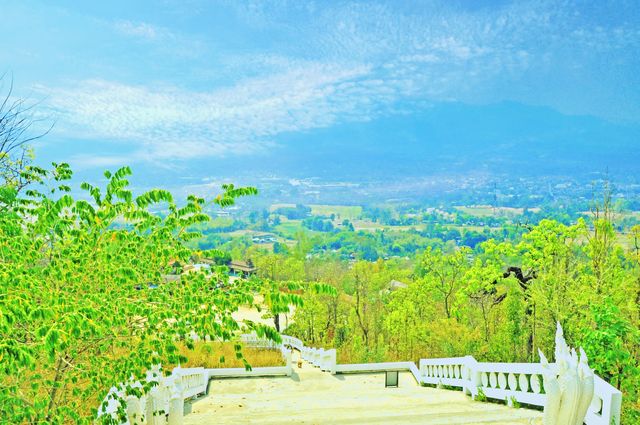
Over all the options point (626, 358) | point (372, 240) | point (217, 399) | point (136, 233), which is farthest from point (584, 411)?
point (372, 240)

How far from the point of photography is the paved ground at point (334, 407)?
29.9ft

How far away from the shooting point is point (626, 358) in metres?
9.01

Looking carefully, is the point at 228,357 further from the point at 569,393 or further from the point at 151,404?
the point at 569,393

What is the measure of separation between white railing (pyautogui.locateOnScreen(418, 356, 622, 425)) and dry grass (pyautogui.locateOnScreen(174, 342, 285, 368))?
241 inches

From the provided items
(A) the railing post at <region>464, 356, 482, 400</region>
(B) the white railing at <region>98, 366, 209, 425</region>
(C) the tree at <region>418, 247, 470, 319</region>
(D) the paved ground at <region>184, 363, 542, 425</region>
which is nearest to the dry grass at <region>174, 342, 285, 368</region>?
(D) the paved ground at <region>184, 363, 542, 425</region>

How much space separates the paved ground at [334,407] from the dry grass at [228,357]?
165 cm

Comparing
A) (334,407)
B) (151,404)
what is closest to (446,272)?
(334,407)

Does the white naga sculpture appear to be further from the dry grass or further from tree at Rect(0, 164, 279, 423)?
the dry grass

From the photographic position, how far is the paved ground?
9.11 metres

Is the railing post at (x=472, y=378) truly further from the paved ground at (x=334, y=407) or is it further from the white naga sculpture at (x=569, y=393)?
the white naga sculpture at (x=569, y=393)

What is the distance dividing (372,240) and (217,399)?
15161 centimetres

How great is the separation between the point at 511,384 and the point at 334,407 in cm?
363

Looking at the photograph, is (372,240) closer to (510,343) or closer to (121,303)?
(510,343)

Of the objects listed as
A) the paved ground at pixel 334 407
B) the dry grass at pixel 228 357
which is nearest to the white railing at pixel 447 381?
the paved ground at pixel 334 407
